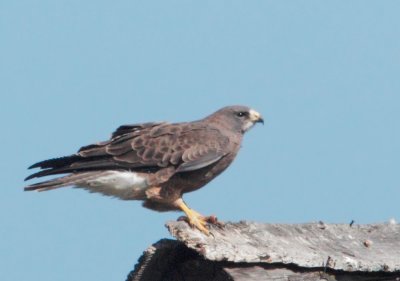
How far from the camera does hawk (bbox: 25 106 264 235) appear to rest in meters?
8.30

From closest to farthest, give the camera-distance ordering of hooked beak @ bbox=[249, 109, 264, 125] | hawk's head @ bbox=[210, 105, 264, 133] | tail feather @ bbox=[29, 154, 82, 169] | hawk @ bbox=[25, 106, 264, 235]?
tail feather @ bbox=[29, 154, 82, 169] → hawk @ bbox=[25, 106, 264, 235] → hawk's head @ bbox=[210, 105, 264, 133] → hooked beak @ bbox=[249, 109, 264, 125]

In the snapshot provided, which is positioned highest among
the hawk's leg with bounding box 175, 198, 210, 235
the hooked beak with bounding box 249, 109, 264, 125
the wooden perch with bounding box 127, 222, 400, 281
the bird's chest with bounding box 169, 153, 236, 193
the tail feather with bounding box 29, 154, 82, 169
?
the hooked beak with bounding box 249, 109, 264, 125

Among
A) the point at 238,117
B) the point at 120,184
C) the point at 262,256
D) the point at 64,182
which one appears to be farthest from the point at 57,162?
the point at 262,256

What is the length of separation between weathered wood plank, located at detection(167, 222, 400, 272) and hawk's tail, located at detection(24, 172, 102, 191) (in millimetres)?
1980

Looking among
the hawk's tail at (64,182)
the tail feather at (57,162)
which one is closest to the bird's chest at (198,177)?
the hawk's tail at (64,182)

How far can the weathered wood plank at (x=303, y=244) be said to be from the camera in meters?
6.05

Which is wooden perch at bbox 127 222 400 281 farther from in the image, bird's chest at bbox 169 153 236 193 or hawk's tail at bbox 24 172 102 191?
hawk's tail at bbox 24 172 102 191

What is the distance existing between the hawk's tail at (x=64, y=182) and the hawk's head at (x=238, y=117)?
162 centimetres

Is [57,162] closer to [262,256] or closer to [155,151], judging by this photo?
[155,151]

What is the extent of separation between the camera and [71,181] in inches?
321

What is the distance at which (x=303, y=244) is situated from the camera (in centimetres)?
681

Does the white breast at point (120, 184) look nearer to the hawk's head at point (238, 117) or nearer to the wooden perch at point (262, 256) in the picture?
the hawk's head at point (238, 117)

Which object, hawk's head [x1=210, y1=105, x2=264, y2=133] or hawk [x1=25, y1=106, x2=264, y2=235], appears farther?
hawk's head [x1=210, y1=105, x2=264, y2=133]

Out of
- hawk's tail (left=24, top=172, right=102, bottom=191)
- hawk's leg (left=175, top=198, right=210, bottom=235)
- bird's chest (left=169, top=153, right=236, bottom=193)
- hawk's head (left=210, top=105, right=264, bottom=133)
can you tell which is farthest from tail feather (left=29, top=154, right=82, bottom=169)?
hawk's head (left=210, top=105, right=264, bottom=133)
